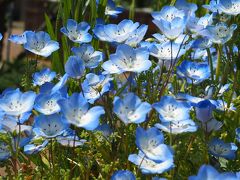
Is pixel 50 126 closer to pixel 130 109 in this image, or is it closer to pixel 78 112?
pixel 78 112

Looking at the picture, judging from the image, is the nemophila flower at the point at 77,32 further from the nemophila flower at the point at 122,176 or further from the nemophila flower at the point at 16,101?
the nemophila flower at the point at 122,176

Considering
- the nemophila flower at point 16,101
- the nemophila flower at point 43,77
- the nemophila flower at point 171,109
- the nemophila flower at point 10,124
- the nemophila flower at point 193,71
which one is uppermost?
the nemophila flower at point 171,109

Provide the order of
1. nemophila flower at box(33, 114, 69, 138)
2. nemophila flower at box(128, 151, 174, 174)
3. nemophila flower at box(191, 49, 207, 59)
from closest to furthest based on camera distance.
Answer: nemophila flower at box(128, 151, 174, 174) → nemophila flower at box(33, 114, 69, 138) → nemophila flower at box(191, 49, 207, 59)

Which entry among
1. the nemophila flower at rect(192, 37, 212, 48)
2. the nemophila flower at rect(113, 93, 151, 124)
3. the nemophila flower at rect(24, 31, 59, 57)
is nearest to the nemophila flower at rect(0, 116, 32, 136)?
the nemophila flower at rect(113, 93, 151, 124)

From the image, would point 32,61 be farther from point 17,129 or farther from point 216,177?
point 216,177

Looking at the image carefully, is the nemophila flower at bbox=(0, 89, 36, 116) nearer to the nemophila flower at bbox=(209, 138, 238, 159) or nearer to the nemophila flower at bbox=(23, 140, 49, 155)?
the nemophila flower at bbox=(23, 140, 49, 155)

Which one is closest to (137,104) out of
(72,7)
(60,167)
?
(60,167)

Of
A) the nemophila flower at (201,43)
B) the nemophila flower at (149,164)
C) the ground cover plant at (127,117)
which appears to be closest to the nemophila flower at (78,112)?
the ground cover plant at (127,117)
